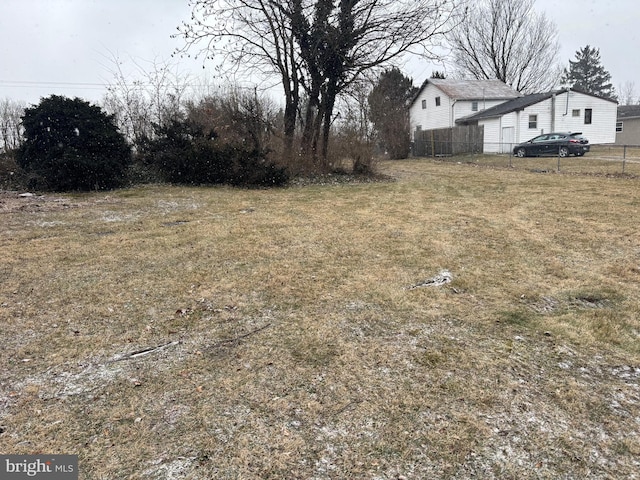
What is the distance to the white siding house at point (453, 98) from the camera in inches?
1267

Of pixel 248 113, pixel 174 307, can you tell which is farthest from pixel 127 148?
pixel 174 307

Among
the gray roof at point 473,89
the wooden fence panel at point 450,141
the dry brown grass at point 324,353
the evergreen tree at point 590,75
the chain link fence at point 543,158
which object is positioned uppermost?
the evergreen tree at point 590,75

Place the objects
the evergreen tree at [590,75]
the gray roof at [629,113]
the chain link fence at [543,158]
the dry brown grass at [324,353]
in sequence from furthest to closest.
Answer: the evergreen tree at [590,75], the gray roof at [629,113], the chain link fence at [543,158], the dry brown grass at [324,353]

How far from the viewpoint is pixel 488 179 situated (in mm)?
14312

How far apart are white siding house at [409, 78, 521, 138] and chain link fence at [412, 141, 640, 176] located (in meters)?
5.01

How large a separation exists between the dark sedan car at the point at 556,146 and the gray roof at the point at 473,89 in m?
9.22

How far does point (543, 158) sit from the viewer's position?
22828mm

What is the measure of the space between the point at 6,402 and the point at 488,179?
14137mm

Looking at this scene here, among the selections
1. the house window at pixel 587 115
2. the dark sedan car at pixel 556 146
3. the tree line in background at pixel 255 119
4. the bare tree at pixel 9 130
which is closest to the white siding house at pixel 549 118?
the house window at pixel 587 115

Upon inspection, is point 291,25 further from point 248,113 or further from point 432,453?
point 432,453

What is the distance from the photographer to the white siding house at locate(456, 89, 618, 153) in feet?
92.0

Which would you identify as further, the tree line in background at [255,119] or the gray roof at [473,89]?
the gray roof at [473,89]

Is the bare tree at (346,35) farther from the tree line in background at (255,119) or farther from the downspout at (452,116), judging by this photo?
the downspout at (452,116)

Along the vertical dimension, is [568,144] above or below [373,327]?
above
